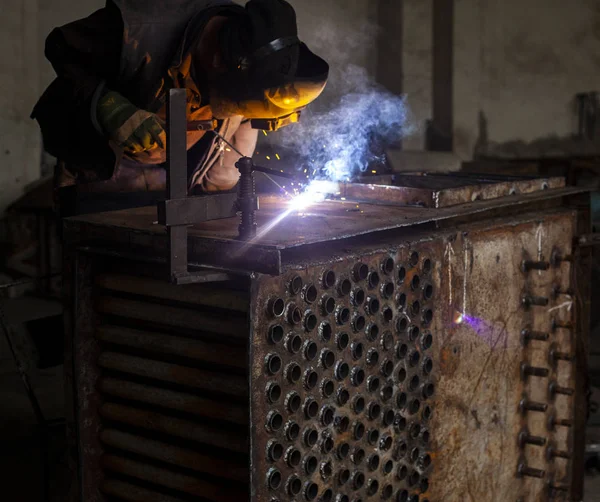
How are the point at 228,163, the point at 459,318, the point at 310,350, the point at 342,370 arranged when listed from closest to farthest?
the point at 310,350
the point at 342,370
the point at 459,318
the point at 228,163

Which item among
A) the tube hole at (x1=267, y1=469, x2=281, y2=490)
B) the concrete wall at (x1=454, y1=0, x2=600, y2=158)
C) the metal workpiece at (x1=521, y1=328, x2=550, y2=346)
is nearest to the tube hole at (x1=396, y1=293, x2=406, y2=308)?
the tube hole at (x1=267, y1=469, x2=281, y2=490)

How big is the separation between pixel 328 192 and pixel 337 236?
0.99 metres

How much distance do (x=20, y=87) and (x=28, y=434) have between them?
3.36 meters

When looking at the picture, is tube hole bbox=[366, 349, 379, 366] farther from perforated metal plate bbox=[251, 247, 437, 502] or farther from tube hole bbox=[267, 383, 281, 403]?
tube hole bbox=[267, 383, 281, 403]

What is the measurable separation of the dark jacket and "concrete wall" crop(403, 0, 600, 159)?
7402 millimetres

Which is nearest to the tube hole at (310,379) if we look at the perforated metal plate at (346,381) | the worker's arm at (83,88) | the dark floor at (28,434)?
the perforated metal plate at (346,381)

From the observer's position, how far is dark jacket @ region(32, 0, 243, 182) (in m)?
2.87

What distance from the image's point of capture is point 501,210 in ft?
10.3

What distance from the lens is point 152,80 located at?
291cm

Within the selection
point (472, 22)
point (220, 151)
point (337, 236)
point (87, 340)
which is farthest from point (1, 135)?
point (472, 22)

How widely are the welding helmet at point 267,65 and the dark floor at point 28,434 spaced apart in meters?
1.60

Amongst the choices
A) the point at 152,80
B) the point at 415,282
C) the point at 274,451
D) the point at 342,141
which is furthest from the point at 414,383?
the point at 342,141

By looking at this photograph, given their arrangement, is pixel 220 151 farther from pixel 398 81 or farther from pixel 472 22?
pixel 472 22

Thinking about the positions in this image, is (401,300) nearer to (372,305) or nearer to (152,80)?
(372,305)
